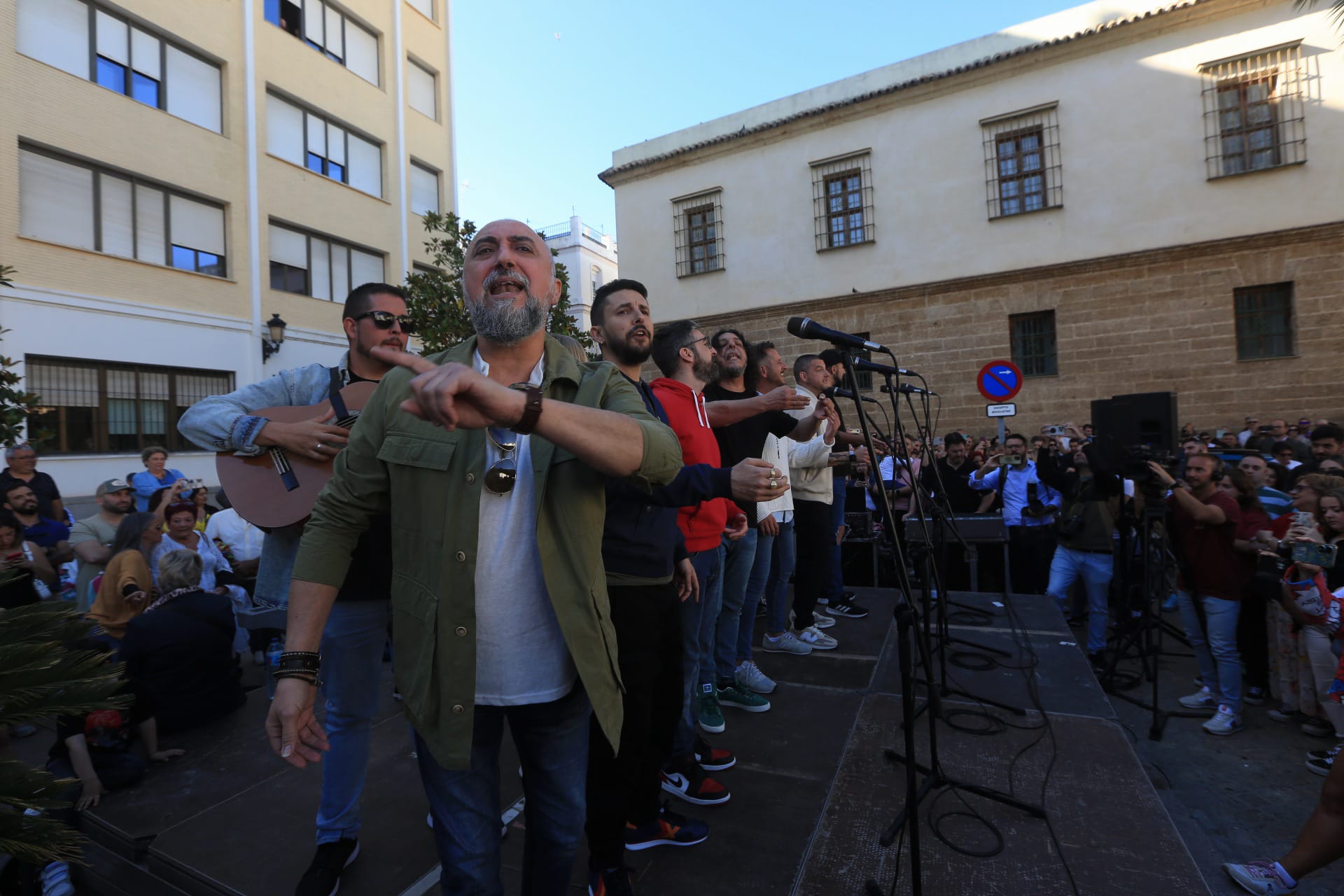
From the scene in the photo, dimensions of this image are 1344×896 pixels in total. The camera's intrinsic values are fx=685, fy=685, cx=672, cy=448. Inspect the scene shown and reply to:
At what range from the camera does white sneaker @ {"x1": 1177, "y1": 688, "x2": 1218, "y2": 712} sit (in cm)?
474

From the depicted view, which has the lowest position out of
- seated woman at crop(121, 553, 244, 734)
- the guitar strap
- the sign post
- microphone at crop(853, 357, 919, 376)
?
seated woman at crop(121, 553, 244, 734)

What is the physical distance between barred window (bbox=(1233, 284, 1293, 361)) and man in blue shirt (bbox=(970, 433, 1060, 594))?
817 cm

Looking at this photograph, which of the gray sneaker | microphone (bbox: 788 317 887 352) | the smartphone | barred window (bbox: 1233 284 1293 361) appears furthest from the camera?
barred window (bbox: 1233 284 1293 361)

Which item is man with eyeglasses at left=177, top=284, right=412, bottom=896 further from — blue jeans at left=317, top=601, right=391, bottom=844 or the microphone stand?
the microphone stand

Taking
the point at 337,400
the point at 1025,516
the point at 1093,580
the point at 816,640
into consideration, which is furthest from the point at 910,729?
the point at 1025,516

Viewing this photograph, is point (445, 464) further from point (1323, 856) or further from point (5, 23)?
point (5, 23)

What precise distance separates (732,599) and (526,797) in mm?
2401

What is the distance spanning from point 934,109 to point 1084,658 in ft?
46.5

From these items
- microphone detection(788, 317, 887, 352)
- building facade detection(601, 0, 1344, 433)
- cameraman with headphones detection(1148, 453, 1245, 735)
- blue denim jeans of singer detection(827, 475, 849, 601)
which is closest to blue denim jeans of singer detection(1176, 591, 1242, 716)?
cameraman with headphones detection(1148, 453, 1245, 735)

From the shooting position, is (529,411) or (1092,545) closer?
(529,411)

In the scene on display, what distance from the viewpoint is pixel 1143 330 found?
13453 mm

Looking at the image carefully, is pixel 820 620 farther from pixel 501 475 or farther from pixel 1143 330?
pixel 1143 330

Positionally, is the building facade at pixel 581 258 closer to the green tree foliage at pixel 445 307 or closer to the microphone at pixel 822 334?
the green tree foliage at pixel 445 307

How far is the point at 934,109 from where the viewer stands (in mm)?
15414
